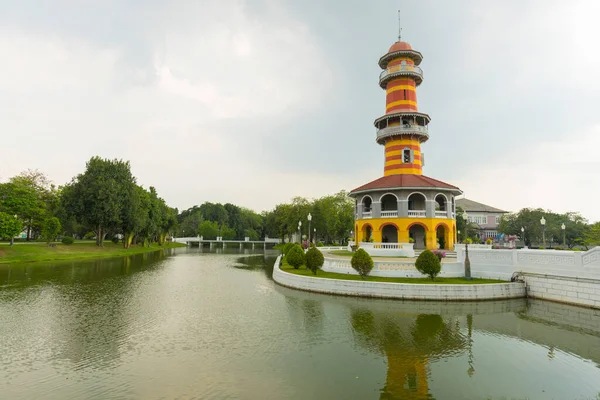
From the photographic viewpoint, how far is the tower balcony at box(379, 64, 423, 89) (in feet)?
120

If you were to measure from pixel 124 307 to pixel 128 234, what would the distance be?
153ft

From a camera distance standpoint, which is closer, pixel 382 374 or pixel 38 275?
pixel 382 374

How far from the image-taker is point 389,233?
118 feet

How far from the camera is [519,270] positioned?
60.7 feet

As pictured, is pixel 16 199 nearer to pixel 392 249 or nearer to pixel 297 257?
pixel 297 257

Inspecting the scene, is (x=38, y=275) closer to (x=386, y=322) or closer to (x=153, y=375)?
(x=153, y=375)

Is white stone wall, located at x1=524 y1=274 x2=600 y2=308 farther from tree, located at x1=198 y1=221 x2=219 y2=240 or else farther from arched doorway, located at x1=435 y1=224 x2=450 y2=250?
tree, located at x1=198 y1=221 x2=219 y2=240

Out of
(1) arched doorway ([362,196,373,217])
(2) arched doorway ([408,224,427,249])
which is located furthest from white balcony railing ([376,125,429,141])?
(2) arched doorway ([408,224,427,249])

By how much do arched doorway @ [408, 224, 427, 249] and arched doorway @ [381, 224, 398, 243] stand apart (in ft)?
5.49

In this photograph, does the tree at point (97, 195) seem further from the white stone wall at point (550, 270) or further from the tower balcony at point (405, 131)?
the white stone wall at point (550, 270)

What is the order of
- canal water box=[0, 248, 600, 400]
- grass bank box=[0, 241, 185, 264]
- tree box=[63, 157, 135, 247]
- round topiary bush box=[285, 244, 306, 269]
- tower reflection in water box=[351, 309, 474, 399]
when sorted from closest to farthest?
canal water box=[0, 248, 600, 400]
tower reflection in water box=[351, 309, 474, 399]
round topiary bush box=[285, 244, 306, 269]
grass bank box=[0, 241, 185, 264]
tree box=[63, 157, 135, 247]

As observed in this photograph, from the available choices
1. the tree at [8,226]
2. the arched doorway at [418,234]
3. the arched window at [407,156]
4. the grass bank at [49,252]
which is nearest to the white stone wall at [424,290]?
the arched doorway at [418,234]

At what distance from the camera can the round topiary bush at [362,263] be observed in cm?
1917

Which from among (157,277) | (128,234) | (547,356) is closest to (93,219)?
(128,234)
